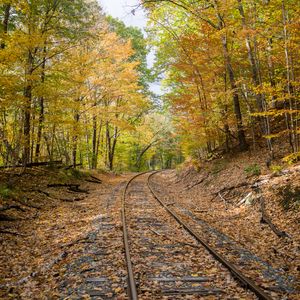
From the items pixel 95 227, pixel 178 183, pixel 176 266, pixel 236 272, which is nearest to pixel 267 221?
pixel 236 272

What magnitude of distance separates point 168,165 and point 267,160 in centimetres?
5732

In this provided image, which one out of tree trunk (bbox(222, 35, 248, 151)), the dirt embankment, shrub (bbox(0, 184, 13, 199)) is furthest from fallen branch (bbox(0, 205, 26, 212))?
tree trunk (bbox(222, 35, 248, 151))

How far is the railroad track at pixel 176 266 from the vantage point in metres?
4.90

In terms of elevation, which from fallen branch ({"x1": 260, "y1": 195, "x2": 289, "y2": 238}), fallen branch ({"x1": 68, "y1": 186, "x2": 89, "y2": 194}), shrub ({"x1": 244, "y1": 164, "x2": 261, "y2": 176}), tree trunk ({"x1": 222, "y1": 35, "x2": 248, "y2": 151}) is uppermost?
tree trunk ({"x1": 222, "y1": 35, "x2": 248, "y2": 151})

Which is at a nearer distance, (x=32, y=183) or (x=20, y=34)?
(x=20, y=34)

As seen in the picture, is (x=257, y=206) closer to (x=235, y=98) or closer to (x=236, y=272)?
(x=236, y=272)

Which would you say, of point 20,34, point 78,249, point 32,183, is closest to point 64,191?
point 32,183

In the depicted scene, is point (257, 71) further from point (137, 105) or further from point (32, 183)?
point (137, 105)

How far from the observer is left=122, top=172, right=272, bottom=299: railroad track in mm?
4898

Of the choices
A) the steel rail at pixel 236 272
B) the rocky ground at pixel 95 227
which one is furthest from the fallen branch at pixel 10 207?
the steel rail at pixel 236 272

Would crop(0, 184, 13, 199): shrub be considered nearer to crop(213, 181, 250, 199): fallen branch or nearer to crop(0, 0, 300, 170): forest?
crop(0, 0, 300, 170): forest

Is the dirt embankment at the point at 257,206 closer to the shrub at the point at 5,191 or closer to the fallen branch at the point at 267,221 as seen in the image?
the fallen branch at the point at 267,221

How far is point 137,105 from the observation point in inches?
1017

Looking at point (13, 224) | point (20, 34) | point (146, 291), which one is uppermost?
point (20, 34)
